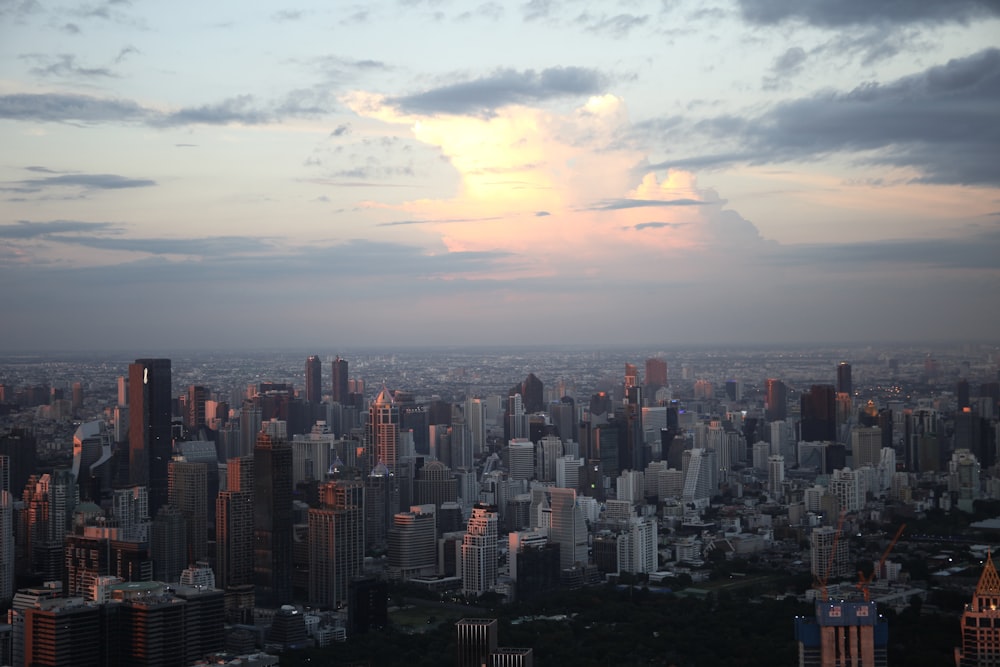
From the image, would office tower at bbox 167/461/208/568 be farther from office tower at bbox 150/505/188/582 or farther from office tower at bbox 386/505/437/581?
office tower at bbox 386/505/437/581

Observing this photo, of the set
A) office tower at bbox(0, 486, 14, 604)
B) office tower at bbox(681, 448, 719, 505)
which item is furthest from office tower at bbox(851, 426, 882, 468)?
office tower at bbox(0, 486, 14, 604)

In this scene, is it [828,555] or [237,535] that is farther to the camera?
[237,535]

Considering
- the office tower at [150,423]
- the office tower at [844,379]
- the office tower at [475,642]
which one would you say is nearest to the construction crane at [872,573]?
the office tower at [844,379]

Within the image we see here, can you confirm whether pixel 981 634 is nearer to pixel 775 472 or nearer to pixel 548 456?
pixel 775 472

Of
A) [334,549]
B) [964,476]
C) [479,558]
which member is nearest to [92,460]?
[334,549]

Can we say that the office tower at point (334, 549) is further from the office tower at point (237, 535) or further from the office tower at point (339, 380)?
the office tower at point (339, 380)

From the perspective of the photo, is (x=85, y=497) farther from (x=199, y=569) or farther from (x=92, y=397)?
(x=199, y=569)
